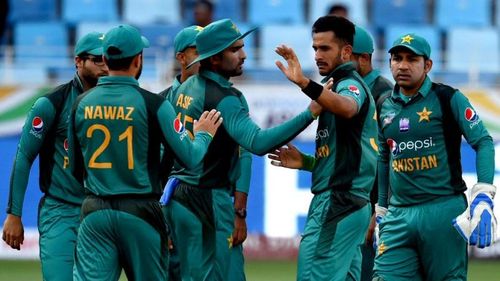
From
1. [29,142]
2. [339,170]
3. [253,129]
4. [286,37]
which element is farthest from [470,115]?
[286,37]

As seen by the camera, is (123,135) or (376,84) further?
(376,84)

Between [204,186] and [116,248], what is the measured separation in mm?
1336

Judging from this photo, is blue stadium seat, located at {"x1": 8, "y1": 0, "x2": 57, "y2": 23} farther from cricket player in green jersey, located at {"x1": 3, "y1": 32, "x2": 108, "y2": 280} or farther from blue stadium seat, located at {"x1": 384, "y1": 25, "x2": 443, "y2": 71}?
cricket player in green jersey, located at {"x1": 3, "y1": 32, "x2": 108, "y2": 280}

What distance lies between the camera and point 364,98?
323 inches

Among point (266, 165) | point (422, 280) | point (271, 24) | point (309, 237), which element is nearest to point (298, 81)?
point (309, 237)

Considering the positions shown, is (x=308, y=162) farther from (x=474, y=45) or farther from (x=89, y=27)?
(x=474, y=45)

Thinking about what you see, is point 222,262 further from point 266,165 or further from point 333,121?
point 266,165

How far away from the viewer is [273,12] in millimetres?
19906

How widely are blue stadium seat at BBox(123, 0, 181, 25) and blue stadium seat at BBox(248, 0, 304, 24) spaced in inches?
47.0

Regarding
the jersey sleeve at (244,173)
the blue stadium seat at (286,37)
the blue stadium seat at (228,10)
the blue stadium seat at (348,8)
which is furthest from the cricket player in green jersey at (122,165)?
the blue stadium seat at (348,8)

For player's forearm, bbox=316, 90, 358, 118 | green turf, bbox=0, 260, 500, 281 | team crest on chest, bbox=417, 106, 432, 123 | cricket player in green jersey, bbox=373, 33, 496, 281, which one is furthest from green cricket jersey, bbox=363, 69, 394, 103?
green turf, bbox=0, 260, 500, 281

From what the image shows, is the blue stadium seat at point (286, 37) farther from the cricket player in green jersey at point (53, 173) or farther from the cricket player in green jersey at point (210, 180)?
the cricket player in green jersey at point (210, 180)

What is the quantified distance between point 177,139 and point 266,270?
760cm

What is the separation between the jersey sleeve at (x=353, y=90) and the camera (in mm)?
8031
